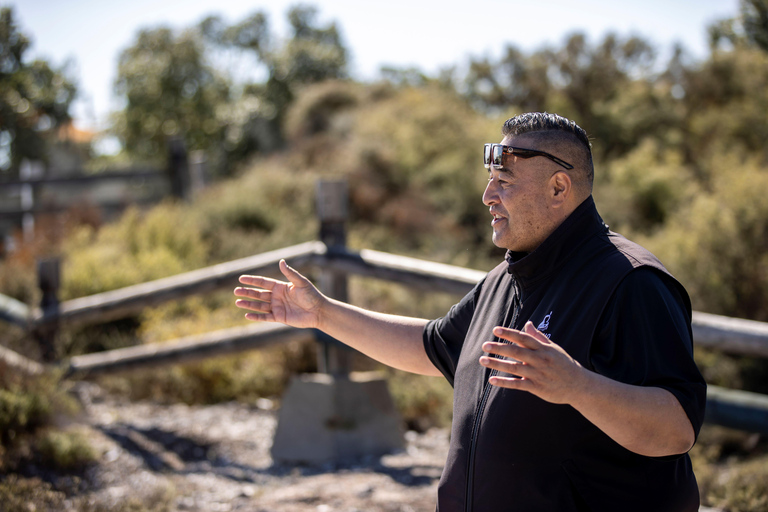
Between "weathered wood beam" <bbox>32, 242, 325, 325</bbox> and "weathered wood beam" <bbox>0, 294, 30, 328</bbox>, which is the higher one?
"weathered wood beam" <bbox>32, 242, 325, 325</bbox>

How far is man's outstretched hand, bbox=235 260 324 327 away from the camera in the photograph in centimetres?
224

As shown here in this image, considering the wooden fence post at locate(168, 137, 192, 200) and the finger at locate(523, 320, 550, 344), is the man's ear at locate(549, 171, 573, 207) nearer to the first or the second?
the finger at locate(523, 320, 550, 344)

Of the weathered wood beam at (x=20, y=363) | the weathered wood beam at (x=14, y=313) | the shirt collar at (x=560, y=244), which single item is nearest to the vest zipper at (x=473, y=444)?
the shirt collar at (x=560, y=244)

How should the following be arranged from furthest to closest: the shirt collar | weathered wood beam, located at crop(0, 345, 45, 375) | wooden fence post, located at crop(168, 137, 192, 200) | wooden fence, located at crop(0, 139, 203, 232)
Answer: wooden fence post, located at crop(168, 137, 192, 200)
wooden fence, located at crop(0, 139, 203, 232)
weathered wood beam, located at crop(0, 345, 45, 375)
the shirt collar

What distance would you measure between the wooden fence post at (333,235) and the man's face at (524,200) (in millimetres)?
2669

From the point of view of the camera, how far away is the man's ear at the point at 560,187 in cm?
171

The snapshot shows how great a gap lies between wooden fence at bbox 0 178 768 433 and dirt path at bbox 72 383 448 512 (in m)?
0.54

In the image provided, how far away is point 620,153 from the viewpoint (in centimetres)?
1515

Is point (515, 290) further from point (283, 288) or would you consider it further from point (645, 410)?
point (283, 288)

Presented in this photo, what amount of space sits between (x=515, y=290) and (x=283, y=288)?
842 mm

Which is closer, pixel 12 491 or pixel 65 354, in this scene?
pixel 12 491

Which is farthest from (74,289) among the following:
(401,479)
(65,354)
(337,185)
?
(401,479)

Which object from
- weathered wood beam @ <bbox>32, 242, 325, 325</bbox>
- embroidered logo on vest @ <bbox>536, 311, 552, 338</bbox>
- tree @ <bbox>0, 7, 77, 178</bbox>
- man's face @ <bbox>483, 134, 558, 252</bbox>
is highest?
tree @ <bbox>0, 7, 77, 178</bbox>

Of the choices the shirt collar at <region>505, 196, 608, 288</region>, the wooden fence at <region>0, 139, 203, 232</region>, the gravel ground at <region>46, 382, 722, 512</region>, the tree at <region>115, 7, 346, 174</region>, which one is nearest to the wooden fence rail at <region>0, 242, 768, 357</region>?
the gravel ground at <region>46, 382, 722, 512</region>
